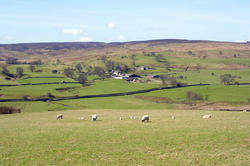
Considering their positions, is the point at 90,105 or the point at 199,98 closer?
the point at 90,105

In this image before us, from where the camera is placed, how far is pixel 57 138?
24.4m

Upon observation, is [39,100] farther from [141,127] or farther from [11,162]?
[11,162]

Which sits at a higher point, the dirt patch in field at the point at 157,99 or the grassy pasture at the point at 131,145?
the grassy pasture at the point at 131,145

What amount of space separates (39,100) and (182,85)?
217ft

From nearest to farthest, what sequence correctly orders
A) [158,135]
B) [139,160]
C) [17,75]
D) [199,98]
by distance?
[139,160]
[158,135]
[199,98]
[17,75]

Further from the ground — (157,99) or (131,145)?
(131,145)

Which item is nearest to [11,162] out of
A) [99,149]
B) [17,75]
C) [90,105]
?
[99,149]

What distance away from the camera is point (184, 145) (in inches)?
827

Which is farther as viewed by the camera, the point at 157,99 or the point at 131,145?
the point at 157,99

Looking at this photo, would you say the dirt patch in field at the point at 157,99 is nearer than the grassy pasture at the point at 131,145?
No

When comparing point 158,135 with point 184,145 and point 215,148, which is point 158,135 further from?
point 215,148

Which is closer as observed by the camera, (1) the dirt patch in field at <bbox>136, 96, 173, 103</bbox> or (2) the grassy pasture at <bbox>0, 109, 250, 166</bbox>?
(2) the grassy pasture at <bbox>0, 109, 250, 166</bbox>

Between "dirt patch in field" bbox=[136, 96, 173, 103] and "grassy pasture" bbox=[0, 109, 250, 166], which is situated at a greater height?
"grassy pasture" bbox=[0, 109, 250, 166]

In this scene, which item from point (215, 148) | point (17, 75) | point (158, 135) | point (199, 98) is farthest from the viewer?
point (17, 75)
